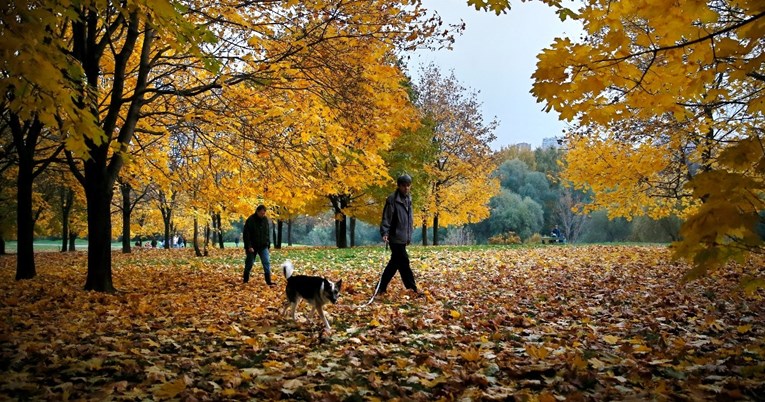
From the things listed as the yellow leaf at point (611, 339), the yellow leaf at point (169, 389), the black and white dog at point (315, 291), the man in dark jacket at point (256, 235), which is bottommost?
the yellow leaf at point (611, 339)

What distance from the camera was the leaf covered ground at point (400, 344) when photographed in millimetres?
3580

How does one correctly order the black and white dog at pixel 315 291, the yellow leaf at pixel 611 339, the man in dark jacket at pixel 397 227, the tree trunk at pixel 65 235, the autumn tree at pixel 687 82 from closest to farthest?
the autumn tree at pixel 687 82
the yellow leaf at pixel 611 339
the black and white dog at pixel 315 291
the man in dark jacket at pixel 397 227
the tree trunk at pixel 65 235

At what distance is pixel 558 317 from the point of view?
634 cm

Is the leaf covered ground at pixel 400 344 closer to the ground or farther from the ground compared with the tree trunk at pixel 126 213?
closer to the ground

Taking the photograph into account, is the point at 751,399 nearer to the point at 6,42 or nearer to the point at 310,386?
the point at 310,386

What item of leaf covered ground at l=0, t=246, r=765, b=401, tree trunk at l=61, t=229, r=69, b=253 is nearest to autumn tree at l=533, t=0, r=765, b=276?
leaf covered ground at l=0, t=246, r=765, b=401

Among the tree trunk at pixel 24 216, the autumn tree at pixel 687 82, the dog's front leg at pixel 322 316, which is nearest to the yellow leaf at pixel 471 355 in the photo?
the dog's front leg at pixel 322 316

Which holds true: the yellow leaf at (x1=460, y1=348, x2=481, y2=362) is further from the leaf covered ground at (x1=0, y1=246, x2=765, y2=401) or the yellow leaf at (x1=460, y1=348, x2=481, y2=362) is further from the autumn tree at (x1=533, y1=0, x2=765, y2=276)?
the autumn tree at (x1=533, y1=0, x2=765, y2=276)

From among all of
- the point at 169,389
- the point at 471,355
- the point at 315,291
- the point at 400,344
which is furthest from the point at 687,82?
the point at 169,389

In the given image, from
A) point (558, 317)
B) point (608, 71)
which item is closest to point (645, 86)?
point (608, 71)

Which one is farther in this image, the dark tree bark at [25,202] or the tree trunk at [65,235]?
the tree trunk at [65,235]

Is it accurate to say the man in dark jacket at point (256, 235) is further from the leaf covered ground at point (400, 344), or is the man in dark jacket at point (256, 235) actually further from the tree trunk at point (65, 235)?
the tree trunk at point (65, 235)

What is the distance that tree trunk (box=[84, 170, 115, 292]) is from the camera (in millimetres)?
8969

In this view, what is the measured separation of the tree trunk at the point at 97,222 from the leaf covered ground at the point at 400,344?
16.2 inches
